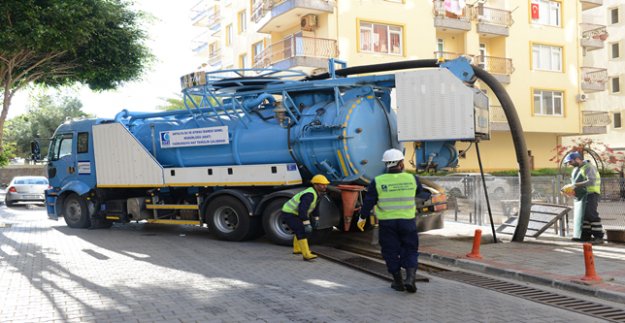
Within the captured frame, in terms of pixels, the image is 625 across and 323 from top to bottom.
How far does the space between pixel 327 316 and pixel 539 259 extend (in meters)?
4.25

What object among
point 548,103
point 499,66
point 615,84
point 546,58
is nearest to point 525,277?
point 499,66

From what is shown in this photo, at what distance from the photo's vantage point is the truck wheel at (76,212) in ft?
45.0

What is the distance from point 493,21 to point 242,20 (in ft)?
43.6

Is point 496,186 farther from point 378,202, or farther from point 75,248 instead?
point 75,248

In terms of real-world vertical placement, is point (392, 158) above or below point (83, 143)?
below

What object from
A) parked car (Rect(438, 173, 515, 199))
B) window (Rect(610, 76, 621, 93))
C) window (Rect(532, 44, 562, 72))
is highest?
window (Rect(532, 44, 562, 72))

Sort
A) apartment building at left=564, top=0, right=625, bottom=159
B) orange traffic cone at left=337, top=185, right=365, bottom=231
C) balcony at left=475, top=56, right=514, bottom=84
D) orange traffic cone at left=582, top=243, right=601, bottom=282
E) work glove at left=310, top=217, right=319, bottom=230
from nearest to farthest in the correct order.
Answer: orange traffic cone at left=582, top=243, right=601, bottom=282 < work glove at left=310, top=217, right=319, bottom=230 < orange traffic cone at left=337, top=185, right=365, bottom=231 < balcony at left=475, top=56, right=514, bottom=84 < apartment building at left=564, top=0, right=625, bottom=159

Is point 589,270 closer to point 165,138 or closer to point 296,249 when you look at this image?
point 296,249

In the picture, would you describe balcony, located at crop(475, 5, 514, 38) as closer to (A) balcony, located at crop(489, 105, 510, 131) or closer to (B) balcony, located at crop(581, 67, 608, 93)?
(A) balcony, located at crop(489, 105, 510, 131)

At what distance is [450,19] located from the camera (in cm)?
2706

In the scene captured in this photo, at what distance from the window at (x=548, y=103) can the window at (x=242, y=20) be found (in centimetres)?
1587

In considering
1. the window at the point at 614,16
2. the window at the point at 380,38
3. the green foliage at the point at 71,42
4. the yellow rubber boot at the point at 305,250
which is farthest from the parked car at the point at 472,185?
the window at the point at 614,16

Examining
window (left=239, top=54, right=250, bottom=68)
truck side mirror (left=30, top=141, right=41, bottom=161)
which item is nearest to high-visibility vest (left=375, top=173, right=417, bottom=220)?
truck side mirror (left=30, top=141, right=41, bottom=161)

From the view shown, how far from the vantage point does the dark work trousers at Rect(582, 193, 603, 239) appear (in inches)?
386
